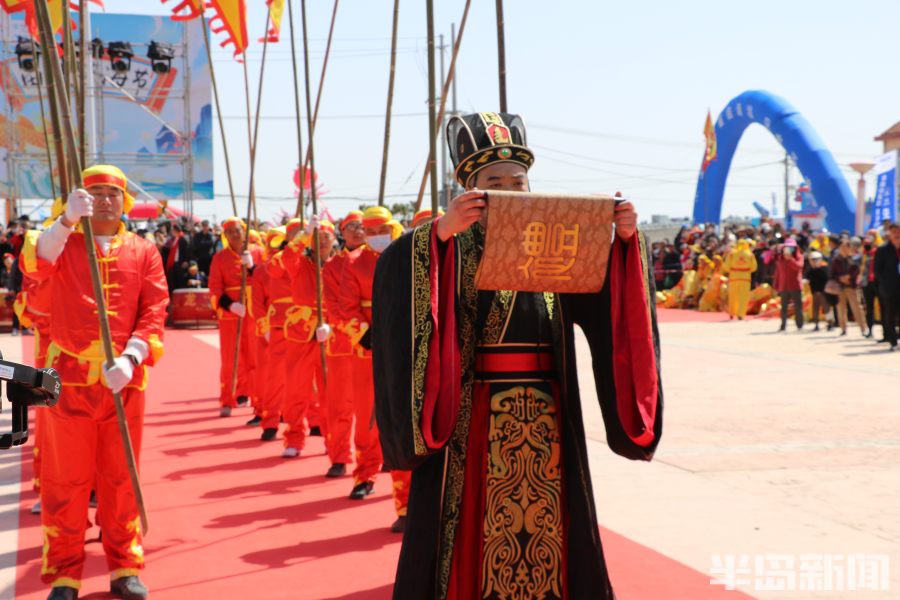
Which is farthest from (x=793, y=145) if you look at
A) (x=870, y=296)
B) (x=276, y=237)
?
(x=276, y=237)

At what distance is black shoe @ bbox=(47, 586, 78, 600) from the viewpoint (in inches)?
178

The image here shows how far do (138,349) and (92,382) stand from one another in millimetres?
229

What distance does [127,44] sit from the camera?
27.5 metres

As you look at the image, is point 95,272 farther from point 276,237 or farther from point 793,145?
point 793,145

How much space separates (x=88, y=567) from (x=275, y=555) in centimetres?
88

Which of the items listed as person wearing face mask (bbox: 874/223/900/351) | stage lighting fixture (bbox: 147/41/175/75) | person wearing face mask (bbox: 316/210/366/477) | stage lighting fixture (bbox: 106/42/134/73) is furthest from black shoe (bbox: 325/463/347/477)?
stage lighting fixture (bbox: 106/42/134/73)

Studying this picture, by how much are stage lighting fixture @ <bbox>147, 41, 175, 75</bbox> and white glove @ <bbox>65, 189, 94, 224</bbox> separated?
24252mm

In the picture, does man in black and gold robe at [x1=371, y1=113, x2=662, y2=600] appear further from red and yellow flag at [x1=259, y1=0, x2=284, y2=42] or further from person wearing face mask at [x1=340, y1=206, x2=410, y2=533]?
red and yellow flag at [x1=259, y1=0, x2=284, y2=42]

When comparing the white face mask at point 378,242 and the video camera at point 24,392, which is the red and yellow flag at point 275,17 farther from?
the video camera at point 24,392

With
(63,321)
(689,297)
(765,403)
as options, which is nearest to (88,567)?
(63,321)

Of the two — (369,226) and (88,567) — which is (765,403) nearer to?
(369,226)

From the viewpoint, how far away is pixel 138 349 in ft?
15.2

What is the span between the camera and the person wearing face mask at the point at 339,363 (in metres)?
7.02

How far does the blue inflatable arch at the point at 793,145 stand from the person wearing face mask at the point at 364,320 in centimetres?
1913
